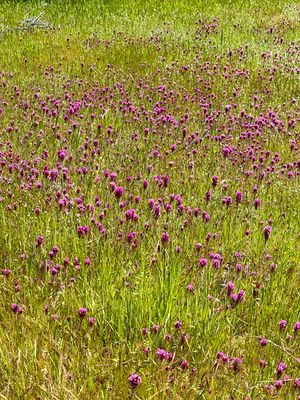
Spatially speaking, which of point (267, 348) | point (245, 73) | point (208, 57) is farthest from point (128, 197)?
point (208, 57)

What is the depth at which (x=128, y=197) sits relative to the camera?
411cm

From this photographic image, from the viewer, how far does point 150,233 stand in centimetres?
360

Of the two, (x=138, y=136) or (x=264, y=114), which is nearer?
(x=138, y=136)

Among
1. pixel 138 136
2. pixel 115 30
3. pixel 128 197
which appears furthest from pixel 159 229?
pixel 115 30

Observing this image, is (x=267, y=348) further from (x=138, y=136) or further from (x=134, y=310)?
(x=138, y=136)

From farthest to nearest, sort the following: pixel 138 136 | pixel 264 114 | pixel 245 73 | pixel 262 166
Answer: pixel 245 73 → pixel 264 114 → pixel 138 136 → pixel 262 166

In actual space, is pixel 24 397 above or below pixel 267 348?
above

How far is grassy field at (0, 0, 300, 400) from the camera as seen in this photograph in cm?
252

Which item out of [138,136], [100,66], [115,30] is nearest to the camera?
[138,136]

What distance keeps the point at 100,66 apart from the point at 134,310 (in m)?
6.09

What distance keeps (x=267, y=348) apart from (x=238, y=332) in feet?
0.74

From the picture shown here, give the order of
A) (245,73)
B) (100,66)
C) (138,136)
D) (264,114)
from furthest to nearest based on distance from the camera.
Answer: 1. (100,66)
2. (245,73)
3. (264,114)
4. (138,136)

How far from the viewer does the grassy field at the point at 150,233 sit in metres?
2.52

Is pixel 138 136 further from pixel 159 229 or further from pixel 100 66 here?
pixel 100 66
